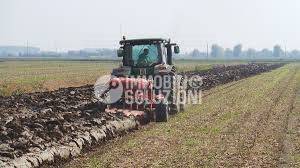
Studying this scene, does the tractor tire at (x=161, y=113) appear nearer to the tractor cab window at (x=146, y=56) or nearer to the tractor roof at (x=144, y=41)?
the tractor cab window at (x=146, y=56)

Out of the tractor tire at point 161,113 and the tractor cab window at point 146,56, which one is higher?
the tractor cab window at point 146,56

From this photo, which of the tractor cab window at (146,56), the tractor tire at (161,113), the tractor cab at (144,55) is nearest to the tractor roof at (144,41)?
the tractor cab at (144,55)

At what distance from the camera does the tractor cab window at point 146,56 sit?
16.9 m

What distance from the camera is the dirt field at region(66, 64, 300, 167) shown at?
32.2 feet

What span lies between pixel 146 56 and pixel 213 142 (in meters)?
5.85

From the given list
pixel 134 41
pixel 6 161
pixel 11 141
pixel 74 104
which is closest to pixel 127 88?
pixel 134 41

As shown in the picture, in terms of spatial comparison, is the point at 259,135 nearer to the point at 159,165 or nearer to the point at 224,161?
the point at 224,161

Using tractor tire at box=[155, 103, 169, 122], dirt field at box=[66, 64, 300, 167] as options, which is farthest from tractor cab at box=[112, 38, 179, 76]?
dirt field at box=[66, 64, 300, 167]

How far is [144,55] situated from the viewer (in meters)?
17.0

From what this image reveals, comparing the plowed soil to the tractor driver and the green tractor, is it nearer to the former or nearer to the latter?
the green tractor

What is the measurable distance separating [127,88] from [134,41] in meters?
2.46

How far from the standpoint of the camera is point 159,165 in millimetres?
9469

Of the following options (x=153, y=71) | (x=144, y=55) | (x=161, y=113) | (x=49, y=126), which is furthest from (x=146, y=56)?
(x=49, y=126)

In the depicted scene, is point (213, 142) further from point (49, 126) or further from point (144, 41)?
point (144, 41)
